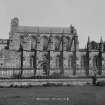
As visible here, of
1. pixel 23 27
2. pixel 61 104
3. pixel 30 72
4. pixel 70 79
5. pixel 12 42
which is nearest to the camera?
pixel 61 104

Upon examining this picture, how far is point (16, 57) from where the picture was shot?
161ft

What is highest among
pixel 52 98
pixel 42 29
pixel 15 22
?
pixel 15 22

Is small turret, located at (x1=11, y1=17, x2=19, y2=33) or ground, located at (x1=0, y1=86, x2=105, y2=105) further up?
small turret, located at (x1=11, y1=17, x2=19, y2=33)

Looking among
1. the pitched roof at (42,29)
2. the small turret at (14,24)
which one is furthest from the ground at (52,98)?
the pitched roof at (42,29)

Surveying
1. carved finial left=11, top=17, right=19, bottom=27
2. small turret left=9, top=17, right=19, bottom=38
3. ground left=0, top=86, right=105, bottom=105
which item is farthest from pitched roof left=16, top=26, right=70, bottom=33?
ground left=0, top=86, right=105, bottom=105

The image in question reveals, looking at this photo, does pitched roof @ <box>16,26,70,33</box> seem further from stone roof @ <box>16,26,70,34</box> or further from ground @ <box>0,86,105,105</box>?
ground @ <box>0,86,105,105</box>

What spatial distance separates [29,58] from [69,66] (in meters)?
10.5

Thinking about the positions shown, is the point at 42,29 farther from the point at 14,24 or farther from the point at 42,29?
the point at 14,24

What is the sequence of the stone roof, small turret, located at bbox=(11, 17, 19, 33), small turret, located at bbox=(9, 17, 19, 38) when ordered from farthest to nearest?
1. the stone roof
2. small turret, located at bbox=(11, 17, 19, 33)
3. small turret, located at bbox=(9, 17, 19, 38)

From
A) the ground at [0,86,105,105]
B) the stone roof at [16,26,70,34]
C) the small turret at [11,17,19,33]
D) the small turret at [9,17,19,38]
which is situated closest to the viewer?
the ground at [0,86,105,105]

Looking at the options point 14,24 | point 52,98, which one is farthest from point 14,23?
point 52,98

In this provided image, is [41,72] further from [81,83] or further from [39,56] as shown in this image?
[81,83]

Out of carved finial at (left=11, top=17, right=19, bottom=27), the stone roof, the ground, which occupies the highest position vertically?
carved finial at (left=11, top=17, right=19, bottom=27)

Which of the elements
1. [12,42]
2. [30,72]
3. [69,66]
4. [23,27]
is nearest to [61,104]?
[30,72]
